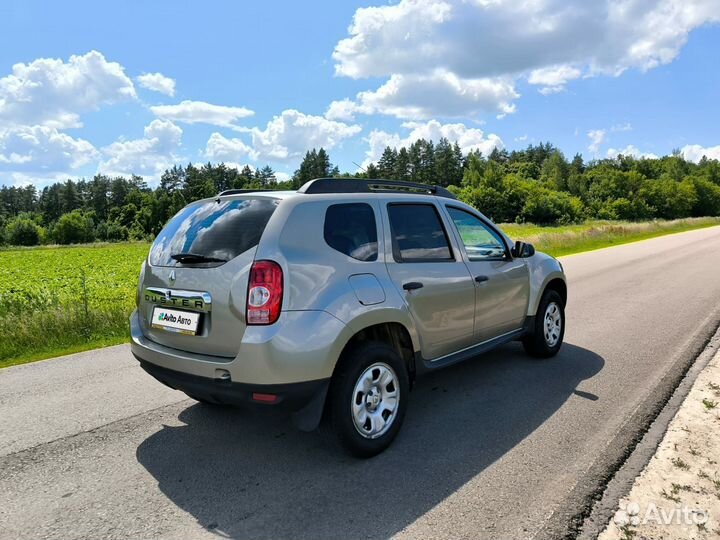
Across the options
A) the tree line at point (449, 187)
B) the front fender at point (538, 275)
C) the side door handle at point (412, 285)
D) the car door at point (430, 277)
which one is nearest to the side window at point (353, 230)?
the car door at point (430, 277)

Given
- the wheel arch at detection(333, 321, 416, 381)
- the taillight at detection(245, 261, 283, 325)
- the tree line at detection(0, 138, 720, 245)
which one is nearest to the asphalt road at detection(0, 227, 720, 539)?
the wheel arch at detection(333, 321, 416, 381)

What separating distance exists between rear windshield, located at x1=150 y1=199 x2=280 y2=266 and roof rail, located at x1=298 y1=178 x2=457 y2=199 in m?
0.36

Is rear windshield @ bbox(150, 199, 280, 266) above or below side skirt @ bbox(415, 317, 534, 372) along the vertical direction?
above

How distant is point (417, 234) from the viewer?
422 centimetres

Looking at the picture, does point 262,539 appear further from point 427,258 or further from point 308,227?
point 427,258

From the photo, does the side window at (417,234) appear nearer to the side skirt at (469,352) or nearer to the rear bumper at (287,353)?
the side skirt at (469,352)

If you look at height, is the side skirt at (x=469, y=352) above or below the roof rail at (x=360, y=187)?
→ below

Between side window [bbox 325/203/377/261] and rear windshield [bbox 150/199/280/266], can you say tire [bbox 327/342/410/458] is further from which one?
rear windshield [bbox 150/199/280/266]

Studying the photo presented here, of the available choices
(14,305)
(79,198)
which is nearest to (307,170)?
(79,198)

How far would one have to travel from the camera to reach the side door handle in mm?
3867

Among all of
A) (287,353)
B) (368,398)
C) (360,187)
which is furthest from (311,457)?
(360,187)

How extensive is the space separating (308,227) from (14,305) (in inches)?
272

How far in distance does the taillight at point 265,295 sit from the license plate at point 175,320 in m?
0.49

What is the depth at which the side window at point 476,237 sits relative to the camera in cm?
473
